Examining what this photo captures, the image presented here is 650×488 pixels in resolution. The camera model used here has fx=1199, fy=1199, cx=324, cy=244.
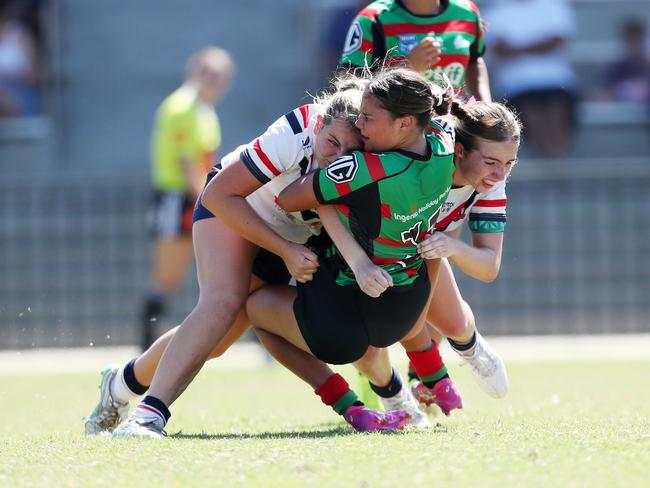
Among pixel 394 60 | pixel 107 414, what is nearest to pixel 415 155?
pixel 394 60

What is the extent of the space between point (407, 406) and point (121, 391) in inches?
47.3

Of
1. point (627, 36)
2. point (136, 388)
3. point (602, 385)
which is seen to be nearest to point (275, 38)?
point (627, 36)

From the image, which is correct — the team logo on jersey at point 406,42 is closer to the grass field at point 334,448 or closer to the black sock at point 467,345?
the black sock at point 467,345

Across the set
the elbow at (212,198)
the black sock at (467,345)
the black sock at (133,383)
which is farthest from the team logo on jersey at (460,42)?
the black sock at (133,383)

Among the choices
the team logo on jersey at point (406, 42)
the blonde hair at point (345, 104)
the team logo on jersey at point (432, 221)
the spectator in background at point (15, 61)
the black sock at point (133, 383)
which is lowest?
the spectator in background at point (15, 61)

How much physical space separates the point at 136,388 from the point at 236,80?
7907 millimetres

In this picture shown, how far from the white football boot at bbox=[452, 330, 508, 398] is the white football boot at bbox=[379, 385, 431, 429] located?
0.33m

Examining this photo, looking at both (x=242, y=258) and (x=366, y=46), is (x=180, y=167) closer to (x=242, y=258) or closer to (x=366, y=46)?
(x=366, y=46)

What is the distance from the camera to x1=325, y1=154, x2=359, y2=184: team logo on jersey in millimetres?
4320

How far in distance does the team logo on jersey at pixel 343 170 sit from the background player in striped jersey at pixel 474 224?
0.43m

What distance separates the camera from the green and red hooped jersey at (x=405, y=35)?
18.0ft

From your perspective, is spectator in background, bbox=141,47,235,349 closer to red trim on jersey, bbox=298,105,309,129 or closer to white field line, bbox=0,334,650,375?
white field line, bbox=0,334,650,375

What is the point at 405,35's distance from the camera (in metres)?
5.53

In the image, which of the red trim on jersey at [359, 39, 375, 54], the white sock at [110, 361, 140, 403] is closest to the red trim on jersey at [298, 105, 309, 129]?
the red trim on jersey at [359, 39, 375, 54]
